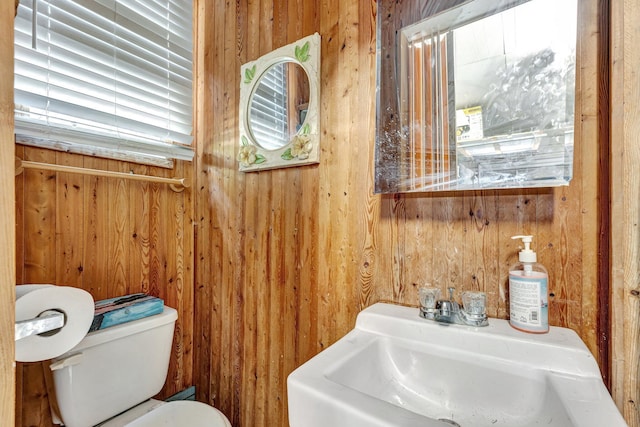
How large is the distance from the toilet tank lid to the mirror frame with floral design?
0.66 m

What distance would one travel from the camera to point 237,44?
4.40ft

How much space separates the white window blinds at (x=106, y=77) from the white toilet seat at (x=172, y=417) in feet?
3.14

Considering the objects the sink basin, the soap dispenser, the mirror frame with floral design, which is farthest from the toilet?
the soap dispenser

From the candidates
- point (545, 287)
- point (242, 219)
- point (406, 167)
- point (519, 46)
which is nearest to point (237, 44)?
point (242, 219)

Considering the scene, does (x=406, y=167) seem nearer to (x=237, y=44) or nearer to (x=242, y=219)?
(x=242, y=219)

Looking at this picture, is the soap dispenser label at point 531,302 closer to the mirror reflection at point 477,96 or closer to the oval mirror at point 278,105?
the mirror reflection at point 477,96

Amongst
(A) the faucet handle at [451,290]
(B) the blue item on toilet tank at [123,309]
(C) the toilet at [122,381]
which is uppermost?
(A) the faucet handle at [451,290]

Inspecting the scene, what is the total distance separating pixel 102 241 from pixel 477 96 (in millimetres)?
1385

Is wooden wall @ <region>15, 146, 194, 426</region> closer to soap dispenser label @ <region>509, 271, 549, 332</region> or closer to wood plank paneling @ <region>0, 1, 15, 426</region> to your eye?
wood plank paneling @ <region>0, 1, 15, 426</region>

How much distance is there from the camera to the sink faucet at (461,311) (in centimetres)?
Answer: 74

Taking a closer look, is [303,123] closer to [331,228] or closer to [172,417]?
[331,228]

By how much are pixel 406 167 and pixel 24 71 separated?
4.20 feet

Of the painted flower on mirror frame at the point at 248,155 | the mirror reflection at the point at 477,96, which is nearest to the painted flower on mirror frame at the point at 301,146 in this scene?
the painted flower on mirror frame at the point at 248,155

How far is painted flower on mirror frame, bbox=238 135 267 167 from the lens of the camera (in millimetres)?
1209
